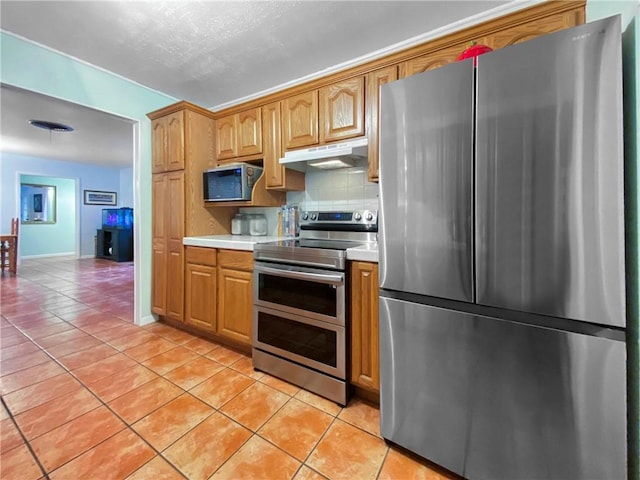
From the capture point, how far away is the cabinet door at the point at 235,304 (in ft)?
6.93

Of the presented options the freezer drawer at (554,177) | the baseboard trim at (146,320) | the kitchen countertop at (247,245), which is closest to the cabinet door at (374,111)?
the kitchen countertop at (247,245)

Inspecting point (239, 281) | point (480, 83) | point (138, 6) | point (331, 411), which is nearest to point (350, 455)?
point (331, 411)

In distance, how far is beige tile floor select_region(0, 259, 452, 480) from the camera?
3.98 feet

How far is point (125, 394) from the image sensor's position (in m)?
1.71

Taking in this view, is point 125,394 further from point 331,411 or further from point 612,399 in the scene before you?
point 612,399

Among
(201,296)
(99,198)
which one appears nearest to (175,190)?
(201,296)

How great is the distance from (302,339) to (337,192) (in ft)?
4.12

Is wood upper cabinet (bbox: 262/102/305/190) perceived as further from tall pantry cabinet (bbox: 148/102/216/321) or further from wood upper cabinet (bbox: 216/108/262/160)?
tall pantry cabinet (bbox: 148/102/216/321)

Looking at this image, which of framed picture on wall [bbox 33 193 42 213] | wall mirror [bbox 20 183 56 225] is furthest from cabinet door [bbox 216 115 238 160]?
framed picture on wall [bbox 33 193 42 213]

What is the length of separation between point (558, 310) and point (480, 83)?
0.85 meters

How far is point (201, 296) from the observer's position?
7.92 ft

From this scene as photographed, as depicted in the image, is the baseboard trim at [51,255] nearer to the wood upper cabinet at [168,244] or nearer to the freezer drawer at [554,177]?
the wood upper cabinet at [168,244]

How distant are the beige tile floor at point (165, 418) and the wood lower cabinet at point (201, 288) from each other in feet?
0.72

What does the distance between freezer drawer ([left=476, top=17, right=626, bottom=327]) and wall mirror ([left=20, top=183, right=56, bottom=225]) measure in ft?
31.5
